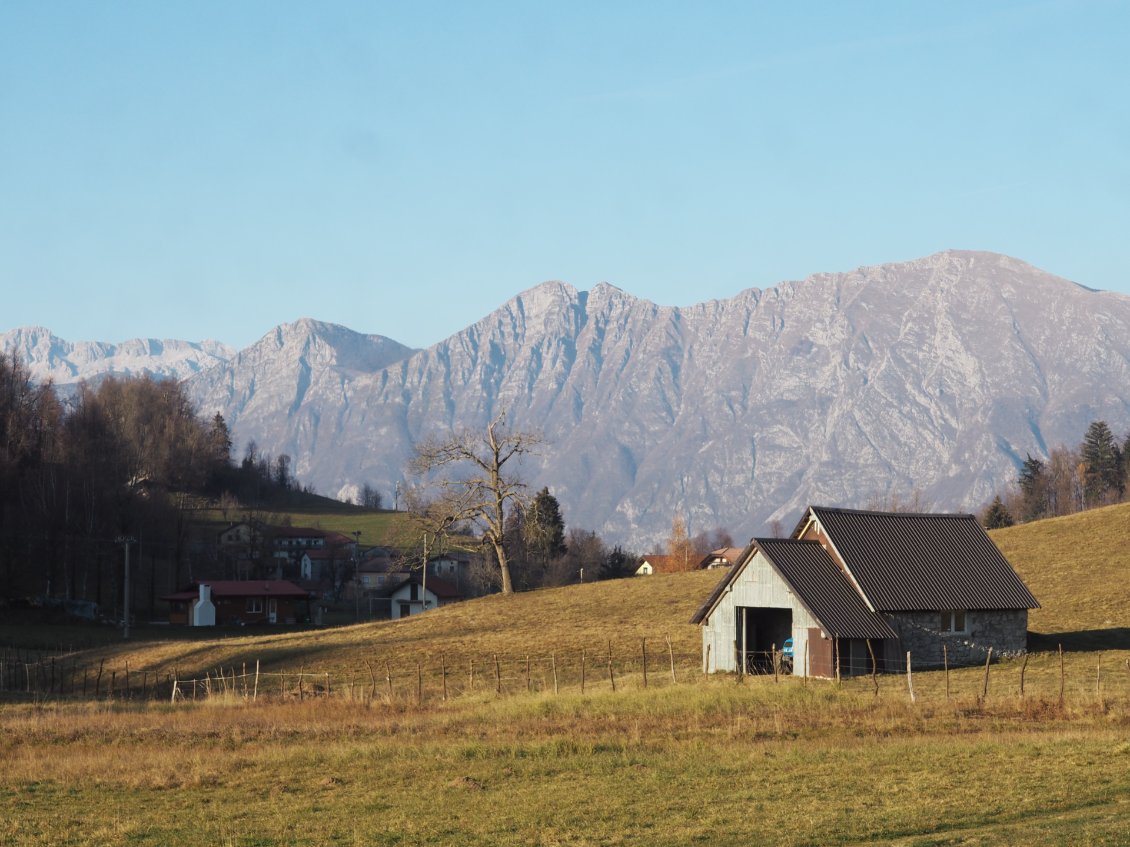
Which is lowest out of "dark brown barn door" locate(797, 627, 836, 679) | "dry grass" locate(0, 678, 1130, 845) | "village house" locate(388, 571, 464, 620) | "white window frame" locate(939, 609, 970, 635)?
"dry grass" locate(0, 678, 1130, 845)

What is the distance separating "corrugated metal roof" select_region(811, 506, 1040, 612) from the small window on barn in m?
0.47

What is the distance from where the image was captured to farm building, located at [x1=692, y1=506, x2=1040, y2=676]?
56.2m

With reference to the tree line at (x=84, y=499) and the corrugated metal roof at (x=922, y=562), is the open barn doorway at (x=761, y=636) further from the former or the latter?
the tree line at (x=84, y=499)

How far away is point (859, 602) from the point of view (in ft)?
189

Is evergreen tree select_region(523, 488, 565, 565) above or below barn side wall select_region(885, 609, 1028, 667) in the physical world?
above

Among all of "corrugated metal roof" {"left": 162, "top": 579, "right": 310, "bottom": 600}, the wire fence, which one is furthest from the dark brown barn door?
"corrugated metal roof" {"left": 162, "top": 579, "right": 310, "bottom": 600}

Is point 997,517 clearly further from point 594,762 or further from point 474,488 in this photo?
point 594,762

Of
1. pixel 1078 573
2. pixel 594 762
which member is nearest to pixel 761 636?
pixel 1078 573

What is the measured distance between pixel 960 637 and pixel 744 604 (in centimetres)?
980

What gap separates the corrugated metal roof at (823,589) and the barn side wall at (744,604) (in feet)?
1.86

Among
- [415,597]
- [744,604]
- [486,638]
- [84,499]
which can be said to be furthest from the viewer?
[415,597]

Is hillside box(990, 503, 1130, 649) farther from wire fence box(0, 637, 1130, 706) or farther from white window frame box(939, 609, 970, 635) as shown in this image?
wire fence box(0, 637, 1130, 706)

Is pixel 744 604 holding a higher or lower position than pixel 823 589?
lower

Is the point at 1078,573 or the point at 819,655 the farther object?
the point at 1078,573
